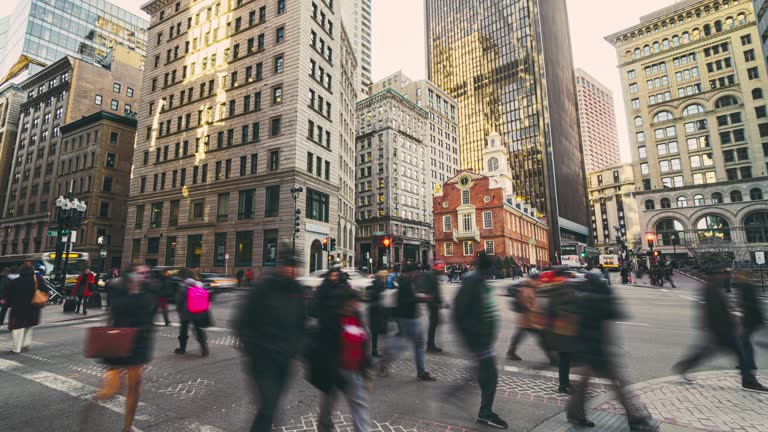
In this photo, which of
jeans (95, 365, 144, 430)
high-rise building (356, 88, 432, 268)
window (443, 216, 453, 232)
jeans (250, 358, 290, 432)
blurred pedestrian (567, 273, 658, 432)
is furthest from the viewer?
high-rise building (356, 88, 432, 268)

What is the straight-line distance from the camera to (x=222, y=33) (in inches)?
1432

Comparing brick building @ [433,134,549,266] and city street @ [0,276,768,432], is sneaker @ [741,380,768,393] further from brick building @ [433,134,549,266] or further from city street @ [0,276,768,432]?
brick building @ [433,134,549,266]

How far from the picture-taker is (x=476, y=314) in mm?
4465

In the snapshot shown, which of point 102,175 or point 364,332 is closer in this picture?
point 364,332

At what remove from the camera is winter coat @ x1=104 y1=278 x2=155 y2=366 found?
162 inches

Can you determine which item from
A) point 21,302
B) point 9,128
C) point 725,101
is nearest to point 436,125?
point 725,101

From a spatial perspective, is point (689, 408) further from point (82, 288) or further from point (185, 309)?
point (82, 288)

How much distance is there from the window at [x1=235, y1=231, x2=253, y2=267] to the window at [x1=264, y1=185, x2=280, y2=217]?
260 cm

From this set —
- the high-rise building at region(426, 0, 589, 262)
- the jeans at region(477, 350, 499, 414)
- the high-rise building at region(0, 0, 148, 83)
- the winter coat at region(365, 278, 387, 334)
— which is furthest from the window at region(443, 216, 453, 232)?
the high-rise building at region(0, 0, 148, 83)

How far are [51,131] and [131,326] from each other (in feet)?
247

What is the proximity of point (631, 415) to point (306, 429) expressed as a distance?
381 cm

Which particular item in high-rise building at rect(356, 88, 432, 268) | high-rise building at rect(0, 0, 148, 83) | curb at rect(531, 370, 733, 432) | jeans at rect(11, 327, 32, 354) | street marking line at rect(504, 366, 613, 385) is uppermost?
high-rise building at rect(0, 0, 148, 83)

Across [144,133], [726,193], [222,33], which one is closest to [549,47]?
[726,193]

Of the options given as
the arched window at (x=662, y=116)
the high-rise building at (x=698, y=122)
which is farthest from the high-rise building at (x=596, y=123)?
the arched window at (x=662, y=116)
